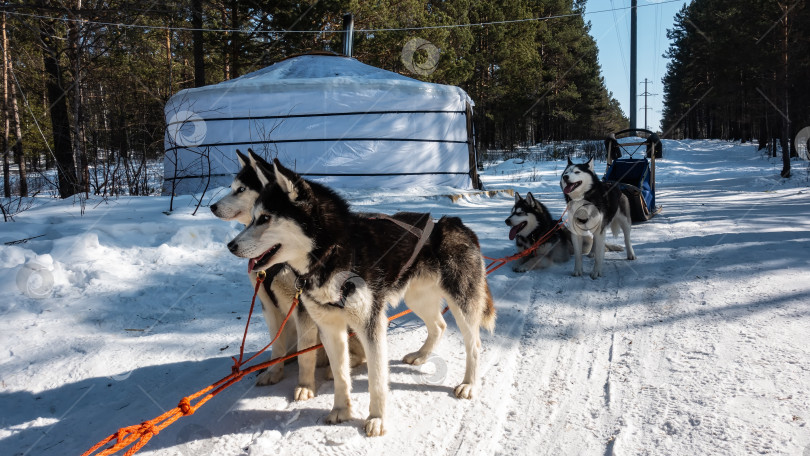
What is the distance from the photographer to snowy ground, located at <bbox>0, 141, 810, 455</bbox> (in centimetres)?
172

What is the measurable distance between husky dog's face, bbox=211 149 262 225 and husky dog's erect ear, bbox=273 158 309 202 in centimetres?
65

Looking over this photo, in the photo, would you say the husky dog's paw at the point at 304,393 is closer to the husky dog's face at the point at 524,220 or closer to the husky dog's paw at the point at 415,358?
the husky dog's paw at the point at 415,358

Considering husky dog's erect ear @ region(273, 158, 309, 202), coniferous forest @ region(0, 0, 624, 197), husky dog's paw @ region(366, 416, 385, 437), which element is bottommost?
husky dog's paw @ region(366, 416, 385, 437)

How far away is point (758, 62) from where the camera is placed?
55.1ft

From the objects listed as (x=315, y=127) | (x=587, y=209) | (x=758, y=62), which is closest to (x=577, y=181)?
(x=587, y=209)

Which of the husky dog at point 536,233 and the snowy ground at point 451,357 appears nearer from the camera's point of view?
the snowy ground at point 451,357

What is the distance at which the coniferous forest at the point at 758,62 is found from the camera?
13.0 meters

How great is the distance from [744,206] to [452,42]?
14.8 m

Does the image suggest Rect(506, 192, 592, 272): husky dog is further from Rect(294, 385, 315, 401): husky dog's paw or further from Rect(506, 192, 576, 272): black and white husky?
Rect(294, 385, 315, 401): husky dog's paw

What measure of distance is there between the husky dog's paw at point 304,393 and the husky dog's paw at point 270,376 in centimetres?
21

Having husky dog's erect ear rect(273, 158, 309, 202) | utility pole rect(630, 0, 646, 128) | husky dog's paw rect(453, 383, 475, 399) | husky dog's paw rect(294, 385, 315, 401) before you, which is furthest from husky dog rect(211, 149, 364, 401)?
utility pole rect(630, 0, 646, 128)

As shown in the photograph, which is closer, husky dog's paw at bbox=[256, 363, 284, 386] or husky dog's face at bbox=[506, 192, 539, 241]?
husky dog's paw at bbox=[256, 363, 284, 386]

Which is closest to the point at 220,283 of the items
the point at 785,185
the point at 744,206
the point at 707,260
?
the point at 707,260

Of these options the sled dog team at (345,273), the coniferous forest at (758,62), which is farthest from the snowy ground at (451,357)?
the coniferous forest at (758,62)
